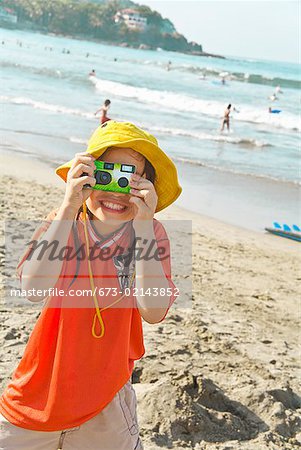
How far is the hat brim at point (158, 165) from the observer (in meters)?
2.07

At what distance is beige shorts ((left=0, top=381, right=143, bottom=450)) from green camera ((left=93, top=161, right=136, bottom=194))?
75 cm

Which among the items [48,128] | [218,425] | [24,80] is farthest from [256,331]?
[24,80]

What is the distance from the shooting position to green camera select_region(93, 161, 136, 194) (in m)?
2.05

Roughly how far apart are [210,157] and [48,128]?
411cm

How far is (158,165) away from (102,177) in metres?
0.25

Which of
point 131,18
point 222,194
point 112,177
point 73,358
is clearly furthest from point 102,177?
point 131,18

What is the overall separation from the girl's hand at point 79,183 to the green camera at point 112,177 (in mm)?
26

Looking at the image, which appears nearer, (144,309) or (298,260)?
(144,309)

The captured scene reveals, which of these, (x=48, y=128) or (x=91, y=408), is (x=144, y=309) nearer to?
(x=91, y=408)

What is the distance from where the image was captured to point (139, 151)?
6.89 ft

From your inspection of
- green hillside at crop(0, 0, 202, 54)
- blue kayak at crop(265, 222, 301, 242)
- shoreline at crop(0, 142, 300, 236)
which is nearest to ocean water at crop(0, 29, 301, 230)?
shoreline at crop(0, 142, 300, 236)

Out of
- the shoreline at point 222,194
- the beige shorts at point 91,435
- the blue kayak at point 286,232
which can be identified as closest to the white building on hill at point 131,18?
the shoreline at point 222,194

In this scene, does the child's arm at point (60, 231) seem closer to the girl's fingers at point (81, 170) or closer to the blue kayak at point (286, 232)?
the girl's fingers at point (81, 170)

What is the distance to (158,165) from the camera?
2193 mm
